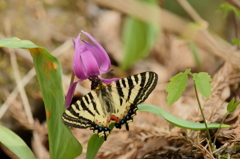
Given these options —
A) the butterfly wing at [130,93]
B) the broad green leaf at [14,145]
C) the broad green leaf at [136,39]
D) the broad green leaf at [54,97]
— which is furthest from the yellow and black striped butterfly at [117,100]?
the broad green leaf at [136,39]

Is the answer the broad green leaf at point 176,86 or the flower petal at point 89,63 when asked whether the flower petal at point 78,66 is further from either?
the broad green leaf at point 176,86

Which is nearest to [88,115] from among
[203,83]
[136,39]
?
[203,83]

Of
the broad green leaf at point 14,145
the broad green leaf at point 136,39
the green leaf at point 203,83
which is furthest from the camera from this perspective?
the broad green leaf at point 136,39

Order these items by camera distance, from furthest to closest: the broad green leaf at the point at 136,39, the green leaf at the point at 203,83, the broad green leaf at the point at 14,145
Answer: the broad green leaf at the point at 136,39 → the broad green leaf at the point at 14,145 → the green leaf at the point at 203,83

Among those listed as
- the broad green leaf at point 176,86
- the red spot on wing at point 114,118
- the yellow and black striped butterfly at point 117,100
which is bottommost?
the red spot on wing at point 114,118

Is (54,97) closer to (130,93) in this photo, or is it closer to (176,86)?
(130,93)

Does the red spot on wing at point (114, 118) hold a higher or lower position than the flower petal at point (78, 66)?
lower

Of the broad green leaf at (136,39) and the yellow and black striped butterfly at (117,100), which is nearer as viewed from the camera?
the yellow and black striped butterfly at (117,100)
